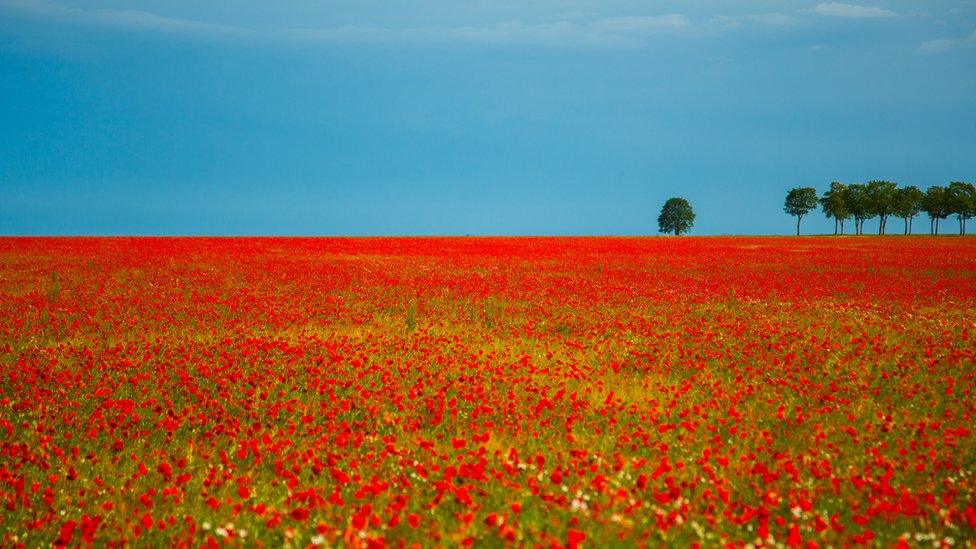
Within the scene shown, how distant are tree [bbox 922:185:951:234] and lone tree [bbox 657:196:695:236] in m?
39.2

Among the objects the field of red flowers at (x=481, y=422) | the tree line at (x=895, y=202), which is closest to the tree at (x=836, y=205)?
the tree line at (x=895, y=202)

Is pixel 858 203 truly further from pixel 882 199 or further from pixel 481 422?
pixel 481 422

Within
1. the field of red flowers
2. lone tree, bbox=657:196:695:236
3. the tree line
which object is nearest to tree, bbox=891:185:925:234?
the tree line

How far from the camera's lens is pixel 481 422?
322 inches

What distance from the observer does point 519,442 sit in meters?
7.43

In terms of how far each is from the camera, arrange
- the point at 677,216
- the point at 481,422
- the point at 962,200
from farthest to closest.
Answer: the point at 677,216 < the point at 962,200 < the point at 481,422

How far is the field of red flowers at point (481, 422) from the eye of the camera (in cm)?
543

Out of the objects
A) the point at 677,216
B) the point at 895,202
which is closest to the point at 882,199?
the point at 895,202

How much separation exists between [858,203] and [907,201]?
7.63 meters

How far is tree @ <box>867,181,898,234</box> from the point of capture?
10719 cm

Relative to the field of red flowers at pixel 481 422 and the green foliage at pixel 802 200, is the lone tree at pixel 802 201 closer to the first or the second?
the green foliage at pixel 802 200

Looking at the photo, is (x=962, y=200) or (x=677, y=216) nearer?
(x=962, y=200)

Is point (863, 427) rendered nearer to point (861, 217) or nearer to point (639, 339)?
point (639, 339)

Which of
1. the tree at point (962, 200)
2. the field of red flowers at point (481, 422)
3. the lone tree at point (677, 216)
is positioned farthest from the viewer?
the lone tree at point (677, 216)
